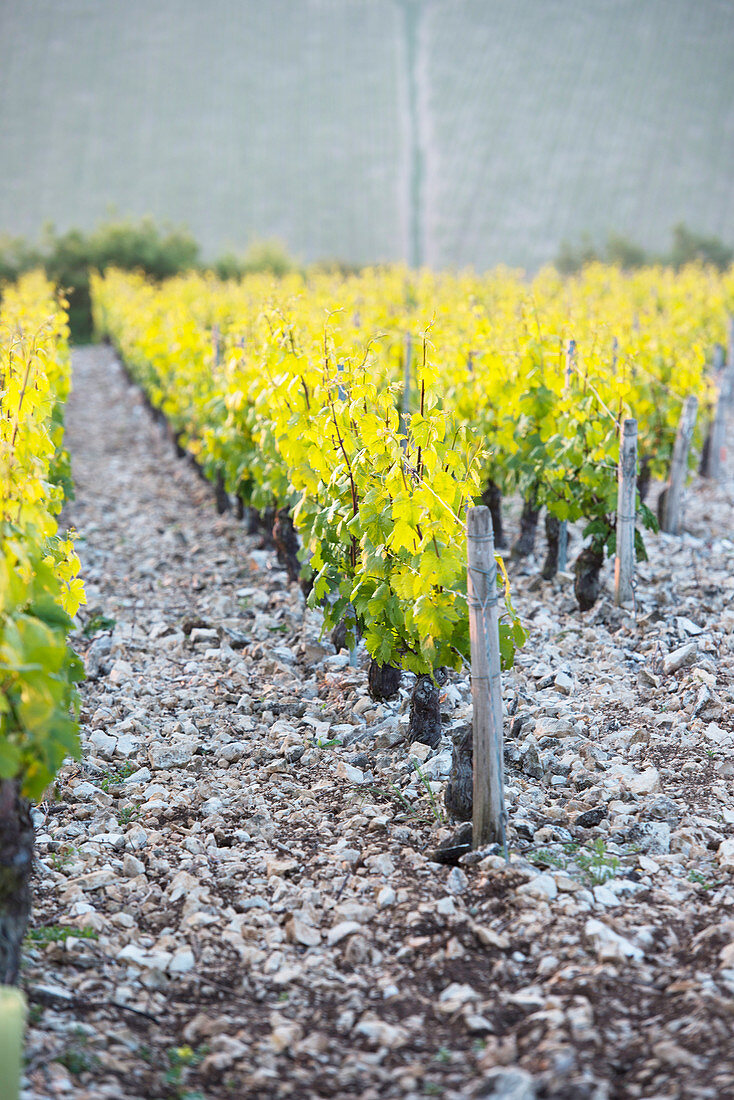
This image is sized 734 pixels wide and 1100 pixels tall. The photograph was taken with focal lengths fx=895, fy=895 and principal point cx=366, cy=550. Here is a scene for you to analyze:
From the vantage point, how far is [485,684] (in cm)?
316

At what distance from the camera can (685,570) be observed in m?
6.41

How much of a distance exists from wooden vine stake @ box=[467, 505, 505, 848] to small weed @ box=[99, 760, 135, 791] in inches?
66.1

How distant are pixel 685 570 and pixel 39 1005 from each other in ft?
17.0

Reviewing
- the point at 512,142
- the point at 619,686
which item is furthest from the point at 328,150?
the point at 619,686

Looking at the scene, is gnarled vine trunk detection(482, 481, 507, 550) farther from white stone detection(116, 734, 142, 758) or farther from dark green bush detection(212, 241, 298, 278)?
dark green bush detection(212, 241, 298, 278)

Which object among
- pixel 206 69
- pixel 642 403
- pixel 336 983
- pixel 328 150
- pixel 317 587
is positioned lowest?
pixel 336 983

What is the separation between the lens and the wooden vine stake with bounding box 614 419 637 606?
546 centimetres

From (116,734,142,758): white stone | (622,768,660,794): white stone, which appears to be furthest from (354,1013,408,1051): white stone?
(116,734,142,758): white stone

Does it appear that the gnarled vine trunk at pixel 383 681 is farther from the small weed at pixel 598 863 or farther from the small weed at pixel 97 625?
the small weed at pixel 97 625

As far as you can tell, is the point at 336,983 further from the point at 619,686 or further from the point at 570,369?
the point at 570,369

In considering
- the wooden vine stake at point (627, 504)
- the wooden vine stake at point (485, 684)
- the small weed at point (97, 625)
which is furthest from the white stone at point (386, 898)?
the small weed at point (97, 625)

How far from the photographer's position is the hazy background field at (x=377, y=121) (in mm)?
56719

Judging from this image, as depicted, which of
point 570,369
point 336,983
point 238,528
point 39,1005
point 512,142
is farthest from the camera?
point 512,142

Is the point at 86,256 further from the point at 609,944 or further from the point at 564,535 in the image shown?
the point at 609,944
